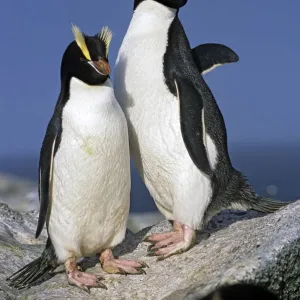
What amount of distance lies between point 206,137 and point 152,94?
39 centimetres

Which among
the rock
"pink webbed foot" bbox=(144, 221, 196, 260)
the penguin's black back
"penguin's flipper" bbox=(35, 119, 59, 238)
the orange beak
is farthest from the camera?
the penguin's black back

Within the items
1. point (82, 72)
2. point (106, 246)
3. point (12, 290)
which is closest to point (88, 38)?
point (82, 72)

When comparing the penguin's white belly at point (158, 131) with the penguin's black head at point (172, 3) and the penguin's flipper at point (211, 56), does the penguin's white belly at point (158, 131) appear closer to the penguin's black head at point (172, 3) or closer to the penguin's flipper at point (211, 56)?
the penguin's black head at point (172, 3)

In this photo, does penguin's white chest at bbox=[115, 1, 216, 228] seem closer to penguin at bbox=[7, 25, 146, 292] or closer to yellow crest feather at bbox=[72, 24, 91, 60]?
penguin at bbox=[7, 25, 146, 292]

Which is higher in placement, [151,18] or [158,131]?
[151,18]

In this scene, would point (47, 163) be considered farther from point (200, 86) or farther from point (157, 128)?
point (200, 86)

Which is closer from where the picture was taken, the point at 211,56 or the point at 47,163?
the point at 47,163

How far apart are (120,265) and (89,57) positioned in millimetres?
1120

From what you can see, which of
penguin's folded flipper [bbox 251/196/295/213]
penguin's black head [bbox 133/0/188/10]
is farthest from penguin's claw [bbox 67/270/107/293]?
penguin's black head [bbox 133/0/188/10]

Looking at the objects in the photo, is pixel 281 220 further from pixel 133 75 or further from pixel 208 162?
pixel 133 75

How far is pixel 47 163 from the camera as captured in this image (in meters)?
3.96

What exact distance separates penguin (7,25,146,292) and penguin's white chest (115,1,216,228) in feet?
0.79

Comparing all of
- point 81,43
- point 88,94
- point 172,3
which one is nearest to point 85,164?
point 88,94

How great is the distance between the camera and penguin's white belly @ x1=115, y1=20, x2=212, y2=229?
414cm
